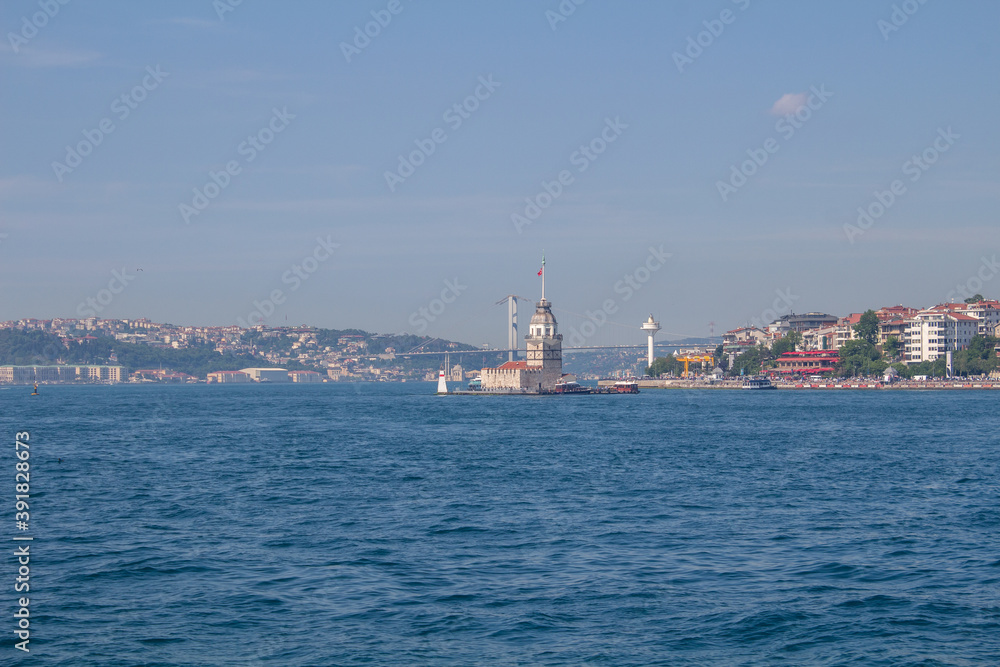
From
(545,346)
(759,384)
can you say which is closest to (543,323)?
(545,346)

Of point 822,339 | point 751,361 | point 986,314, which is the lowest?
point 751,361

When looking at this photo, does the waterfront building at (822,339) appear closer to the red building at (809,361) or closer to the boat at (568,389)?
the red building at (809,361)

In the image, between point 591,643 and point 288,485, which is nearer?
point 591,643

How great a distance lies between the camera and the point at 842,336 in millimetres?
127812

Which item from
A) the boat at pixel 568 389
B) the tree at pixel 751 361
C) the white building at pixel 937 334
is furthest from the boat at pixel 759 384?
the boat at pixel 568 389

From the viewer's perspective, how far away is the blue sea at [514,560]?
10156 mm

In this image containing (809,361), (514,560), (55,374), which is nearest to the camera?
(514,560)

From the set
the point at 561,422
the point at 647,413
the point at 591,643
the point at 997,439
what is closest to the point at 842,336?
the point at 647,413

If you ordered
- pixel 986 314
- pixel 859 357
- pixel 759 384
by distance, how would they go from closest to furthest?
pixel 859 357 < pixel 759 384 < pixel 986 314

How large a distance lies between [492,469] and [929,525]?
11.8 m

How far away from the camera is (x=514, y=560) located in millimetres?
13836

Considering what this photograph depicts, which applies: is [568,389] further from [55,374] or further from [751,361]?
[55,374]

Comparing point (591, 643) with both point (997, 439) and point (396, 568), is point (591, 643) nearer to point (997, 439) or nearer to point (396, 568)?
point (396, 568)

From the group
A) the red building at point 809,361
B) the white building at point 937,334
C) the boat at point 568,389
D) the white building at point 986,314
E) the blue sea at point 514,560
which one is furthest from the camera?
the red building at point 809,361
